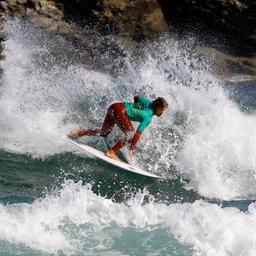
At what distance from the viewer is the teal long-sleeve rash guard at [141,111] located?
9461 mm

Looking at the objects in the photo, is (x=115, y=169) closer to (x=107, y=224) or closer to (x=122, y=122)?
(x=122, y=122)

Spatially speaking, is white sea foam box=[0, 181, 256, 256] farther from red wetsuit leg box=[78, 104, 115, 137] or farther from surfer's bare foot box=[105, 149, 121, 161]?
red wetsuit leg box=[78, 104, 115, 137]

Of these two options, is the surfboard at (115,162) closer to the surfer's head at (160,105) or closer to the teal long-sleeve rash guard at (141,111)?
the teal long-sleeve rash guard at (141,111)

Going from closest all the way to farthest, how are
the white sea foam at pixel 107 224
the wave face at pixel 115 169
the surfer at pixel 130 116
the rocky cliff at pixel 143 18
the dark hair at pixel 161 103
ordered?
the white sea foam at pixel 107 224 < the wave face at pixel 115 169 < the dark hair at pixel 161 103 < the surfer at pixel 130 116 < the rocky cliff at pixel 143 18

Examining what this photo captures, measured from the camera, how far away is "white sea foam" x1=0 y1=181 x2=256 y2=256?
6910 millimetres

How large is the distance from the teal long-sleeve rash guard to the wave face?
111 cm

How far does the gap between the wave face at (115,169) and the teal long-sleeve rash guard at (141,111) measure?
1.11 metres

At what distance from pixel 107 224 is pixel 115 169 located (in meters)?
2.41

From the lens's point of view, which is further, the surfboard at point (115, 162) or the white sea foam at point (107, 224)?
the surfboard at point (115, 162)

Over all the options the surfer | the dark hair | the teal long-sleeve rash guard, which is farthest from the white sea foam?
the dark hair

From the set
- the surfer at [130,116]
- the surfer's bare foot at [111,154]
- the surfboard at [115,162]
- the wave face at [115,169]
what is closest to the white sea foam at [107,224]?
A: the wave face at [115,169]

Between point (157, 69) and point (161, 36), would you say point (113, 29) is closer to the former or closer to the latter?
point (161, 36)

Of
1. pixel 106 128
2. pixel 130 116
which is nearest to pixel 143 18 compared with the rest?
pixel 106 128

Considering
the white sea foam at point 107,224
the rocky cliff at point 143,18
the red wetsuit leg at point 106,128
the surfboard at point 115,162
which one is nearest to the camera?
the white sea foam at point 107,224
